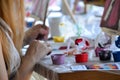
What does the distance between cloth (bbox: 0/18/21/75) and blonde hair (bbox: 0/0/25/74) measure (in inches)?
0.6

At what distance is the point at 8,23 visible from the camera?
54.1 inches

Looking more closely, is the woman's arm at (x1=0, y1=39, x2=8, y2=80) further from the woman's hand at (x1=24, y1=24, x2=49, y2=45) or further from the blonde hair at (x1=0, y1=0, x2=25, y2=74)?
the woman's hand at (x1=24, y1=24, x2=49, y2=45)

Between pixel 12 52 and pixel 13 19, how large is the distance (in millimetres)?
169

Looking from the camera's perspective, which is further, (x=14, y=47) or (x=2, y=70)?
(x=14, y=47)

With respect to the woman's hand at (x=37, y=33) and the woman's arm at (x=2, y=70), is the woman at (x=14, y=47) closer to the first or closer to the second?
the woman's arm at (x=2, y=70)

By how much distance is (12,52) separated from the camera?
4.29 ft

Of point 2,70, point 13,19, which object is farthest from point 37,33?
point 2,70

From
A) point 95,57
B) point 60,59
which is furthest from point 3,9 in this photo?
point 95,57

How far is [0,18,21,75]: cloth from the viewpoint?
130 centimetres

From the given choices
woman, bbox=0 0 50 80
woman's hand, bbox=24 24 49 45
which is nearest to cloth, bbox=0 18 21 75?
woman, bbox=0 0 50 80

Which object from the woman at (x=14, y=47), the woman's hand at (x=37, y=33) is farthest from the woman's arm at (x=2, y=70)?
the woman's hand at (x=37, y=33)

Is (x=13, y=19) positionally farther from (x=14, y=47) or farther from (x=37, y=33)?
(x=37, y=33)

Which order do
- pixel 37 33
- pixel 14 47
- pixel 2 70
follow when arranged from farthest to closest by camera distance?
pixel 37 33 → pixel 14 47 → pixel 2 70

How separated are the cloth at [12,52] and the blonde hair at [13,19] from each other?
16 mm
